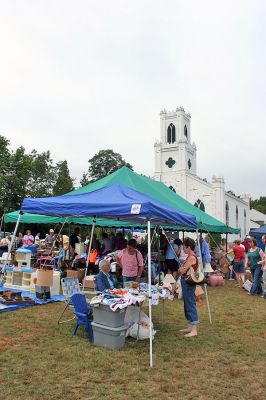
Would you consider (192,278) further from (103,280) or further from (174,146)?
(174,146)

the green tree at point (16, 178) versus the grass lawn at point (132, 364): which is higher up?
the green tree at point (16, 178)

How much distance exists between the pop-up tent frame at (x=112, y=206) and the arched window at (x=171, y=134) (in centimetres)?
3274

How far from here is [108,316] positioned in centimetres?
511

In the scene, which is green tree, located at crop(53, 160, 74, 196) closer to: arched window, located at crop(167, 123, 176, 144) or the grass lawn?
arched window, located at crop(167, 123, 176, 144)

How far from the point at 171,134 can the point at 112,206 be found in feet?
113

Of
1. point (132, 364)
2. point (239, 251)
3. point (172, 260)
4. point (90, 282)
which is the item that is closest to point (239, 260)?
point (239, 251)

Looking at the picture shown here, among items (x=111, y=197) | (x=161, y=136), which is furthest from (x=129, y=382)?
(x=161, y=136)

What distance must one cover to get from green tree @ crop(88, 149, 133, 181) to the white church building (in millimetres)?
13577

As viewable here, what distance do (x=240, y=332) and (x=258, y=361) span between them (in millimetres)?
1439

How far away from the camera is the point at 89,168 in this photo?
53.1 m

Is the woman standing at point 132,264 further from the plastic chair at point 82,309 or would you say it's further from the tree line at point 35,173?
the tree line at point 35,173

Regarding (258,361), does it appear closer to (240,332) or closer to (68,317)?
(240,332)

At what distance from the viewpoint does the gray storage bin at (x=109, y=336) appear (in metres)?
5.09

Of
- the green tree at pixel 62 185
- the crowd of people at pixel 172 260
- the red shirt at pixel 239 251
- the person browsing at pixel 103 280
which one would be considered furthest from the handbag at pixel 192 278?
the green tree at pixel 62 185
